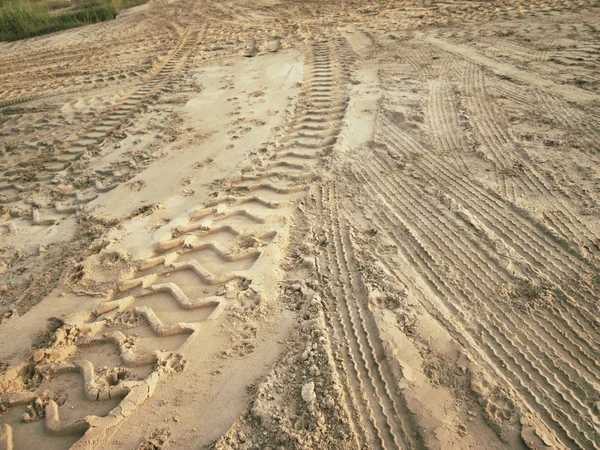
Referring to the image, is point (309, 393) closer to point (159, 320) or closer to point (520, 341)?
point (159, 320)

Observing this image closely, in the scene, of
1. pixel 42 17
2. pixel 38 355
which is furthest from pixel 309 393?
pixel 42 17

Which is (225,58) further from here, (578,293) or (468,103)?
(578,293)

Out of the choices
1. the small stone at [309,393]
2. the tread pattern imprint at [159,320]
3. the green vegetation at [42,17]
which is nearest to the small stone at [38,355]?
the tread pattern imprint at [159,320]

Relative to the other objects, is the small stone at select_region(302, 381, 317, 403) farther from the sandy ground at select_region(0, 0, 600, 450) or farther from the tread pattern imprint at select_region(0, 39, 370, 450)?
the tread pattern imprint at select_region(0, 39, 370, 450)

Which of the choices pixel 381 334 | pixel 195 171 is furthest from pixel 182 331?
pixel 195 171

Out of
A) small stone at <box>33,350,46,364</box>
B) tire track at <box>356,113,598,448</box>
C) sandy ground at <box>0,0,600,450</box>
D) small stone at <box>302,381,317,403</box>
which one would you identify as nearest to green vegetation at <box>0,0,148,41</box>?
sandy ground at <box>0,0,600,450</box>

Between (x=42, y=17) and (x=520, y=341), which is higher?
(x=42, y=17)

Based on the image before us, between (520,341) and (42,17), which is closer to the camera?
(520,341)
